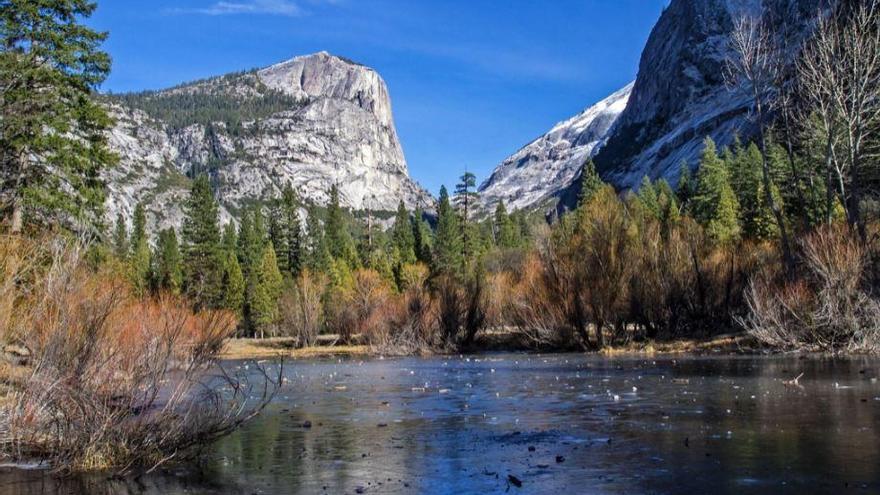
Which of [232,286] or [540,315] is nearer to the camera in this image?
[540,315]

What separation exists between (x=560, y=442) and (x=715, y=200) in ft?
299

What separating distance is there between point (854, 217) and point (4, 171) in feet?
131

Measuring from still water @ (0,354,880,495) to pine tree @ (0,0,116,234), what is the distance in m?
16.8

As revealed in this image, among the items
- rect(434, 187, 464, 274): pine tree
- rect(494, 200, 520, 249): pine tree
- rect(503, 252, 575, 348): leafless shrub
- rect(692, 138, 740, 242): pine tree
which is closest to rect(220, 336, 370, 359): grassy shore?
rect(503, 252, 575, 348): leafless shrub

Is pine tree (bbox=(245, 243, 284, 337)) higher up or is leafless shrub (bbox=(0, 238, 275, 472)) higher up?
pine tree (bbox=(245, 243, 284, 337))

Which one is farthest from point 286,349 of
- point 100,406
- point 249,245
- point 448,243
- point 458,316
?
point 100,406

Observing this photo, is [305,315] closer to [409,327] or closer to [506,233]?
[409,327]

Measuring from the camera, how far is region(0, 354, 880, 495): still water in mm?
11211

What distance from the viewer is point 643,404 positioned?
1964cm

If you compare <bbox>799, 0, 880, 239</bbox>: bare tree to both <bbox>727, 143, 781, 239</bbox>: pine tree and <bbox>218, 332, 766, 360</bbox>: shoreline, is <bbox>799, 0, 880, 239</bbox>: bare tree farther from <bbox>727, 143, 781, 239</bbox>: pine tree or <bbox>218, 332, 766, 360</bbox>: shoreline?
<bbox>727, 143, 781, 239</bbox>: pine tree

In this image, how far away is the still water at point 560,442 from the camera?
11211 mm

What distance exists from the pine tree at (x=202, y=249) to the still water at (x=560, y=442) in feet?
225

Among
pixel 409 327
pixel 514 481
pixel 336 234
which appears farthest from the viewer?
pixel 336 234

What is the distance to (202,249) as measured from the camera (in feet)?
303
